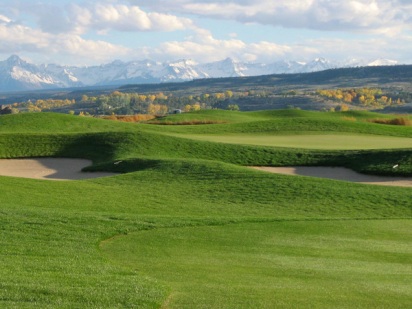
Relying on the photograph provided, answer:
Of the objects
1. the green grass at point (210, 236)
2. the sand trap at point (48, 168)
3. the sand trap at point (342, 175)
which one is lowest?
the sand trap at point (342, 175)

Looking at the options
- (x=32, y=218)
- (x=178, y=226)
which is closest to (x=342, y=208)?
(x=178, y=226)

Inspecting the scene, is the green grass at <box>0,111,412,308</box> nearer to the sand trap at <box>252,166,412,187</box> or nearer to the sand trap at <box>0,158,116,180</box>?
the sand trap at <box>252,166,412,187</box>

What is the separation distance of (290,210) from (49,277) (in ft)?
45.1

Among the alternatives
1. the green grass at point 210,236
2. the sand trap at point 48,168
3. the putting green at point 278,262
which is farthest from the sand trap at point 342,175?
the putting green at point 278,262

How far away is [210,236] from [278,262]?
11.9 feet

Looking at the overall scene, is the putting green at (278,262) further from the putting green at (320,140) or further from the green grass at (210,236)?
the putting green at (320,140)

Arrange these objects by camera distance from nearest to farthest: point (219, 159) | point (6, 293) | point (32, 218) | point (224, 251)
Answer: point (6, 293) < point (224, 251) < point (32, 218) < point (219, 159)

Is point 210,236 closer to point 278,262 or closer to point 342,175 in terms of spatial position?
point 278,262

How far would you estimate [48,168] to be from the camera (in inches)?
1481

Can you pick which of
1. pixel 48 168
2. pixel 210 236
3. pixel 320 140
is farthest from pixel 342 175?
pixel 210 236

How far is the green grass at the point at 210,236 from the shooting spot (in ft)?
36.4

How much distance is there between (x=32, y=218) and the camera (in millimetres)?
18375

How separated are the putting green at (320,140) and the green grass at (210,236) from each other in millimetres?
5303

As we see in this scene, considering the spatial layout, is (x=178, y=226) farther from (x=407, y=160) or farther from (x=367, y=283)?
(x=407, y=160)
